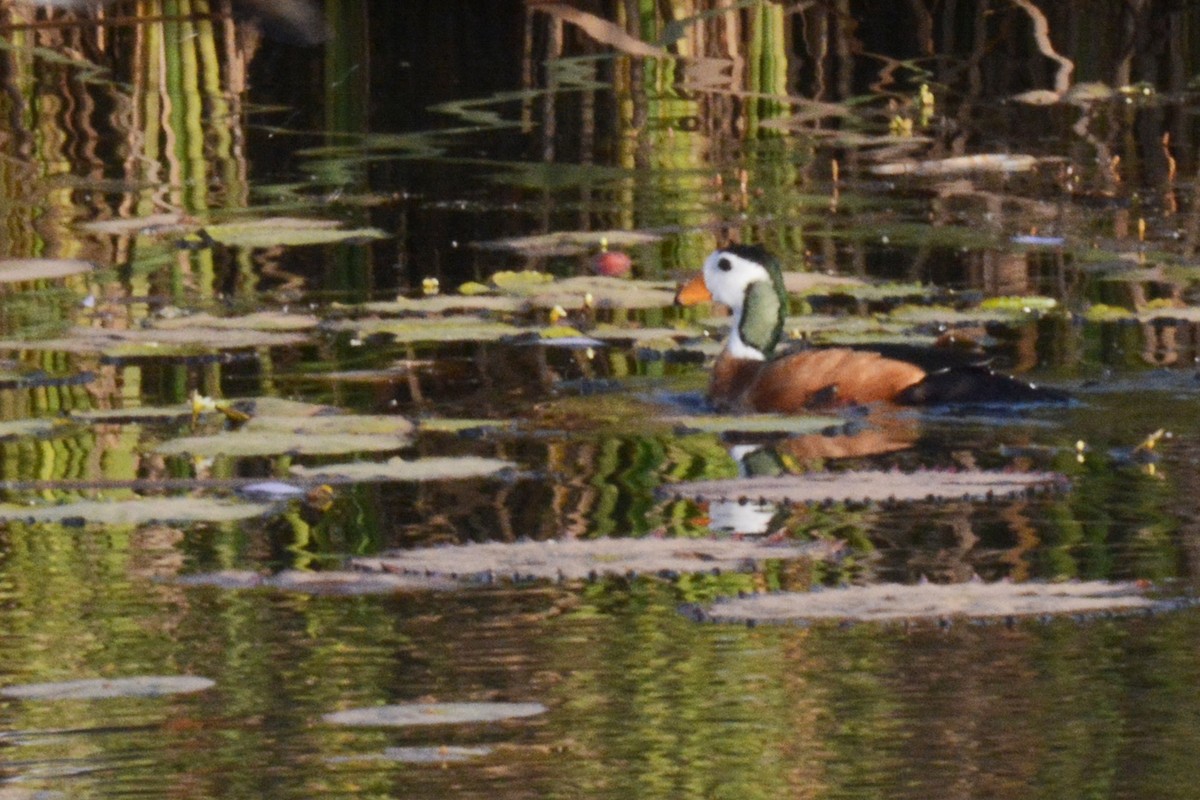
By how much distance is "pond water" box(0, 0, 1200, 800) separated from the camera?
4.11m

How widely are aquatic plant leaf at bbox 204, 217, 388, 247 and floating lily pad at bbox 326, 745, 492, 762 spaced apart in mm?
6233

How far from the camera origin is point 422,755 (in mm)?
4008

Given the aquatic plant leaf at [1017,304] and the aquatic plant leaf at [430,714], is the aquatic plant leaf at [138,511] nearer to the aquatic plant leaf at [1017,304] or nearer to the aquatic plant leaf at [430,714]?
the aquatic plant leaf at [430,714]

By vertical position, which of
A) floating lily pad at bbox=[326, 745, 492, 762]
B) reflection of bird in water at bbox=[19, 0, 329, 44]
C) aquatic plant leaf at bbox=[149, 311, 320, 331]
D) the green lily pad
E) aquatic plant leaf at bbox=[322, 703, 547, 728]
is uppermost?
reflection of bird in water at bbox=[19, 0, 329, 44]

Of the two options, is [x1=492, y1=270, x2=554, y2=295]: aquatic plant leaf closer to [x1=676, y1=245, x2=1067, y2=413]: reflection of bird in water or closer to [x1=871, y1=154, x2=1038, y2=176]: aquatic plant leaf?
[x1=676, y1=245, x2=1067, y2=413]: reflection of bird in water

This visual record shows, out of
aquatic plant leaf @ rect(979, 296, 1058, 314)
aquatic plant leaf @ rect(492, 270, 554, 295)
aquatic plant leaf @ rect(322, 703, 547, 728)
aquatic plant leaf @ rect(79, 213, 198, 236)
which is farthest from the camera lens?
aquatic plant leaf @ rect(79, 213, 198, 236)

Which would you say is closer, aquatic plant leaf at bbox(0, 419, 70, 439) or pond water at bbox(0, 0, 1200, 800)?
pond water at bbox(0, 0, 1200, 800)

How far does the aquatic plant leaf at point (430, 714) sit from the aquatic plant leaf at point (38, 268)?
18.3ft

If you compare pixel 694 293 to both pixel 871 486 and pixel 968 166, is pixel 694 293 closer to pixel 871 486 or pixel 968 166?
pixel 871 486

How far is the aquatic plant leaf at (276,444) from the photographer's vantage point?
21.4 feet

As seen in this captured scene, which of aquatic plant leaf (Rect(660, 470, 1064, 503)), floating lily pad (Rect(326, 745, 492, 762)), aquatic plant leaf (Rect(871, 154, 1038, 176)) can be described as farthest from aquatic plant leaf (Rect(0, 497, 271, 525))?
aquatic plant leaf (Rect(871, 154, 1038, 176))

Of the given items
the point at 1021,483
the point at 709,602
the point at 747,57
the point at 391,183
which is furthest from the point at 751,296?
the point at 747,57

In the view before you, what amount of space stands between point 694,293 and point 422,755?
15.1 ft

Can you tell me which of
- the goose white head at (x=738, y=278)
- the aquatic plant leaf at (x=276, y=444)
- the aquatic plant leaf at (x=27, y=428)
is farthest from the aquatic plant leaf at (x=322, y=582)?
the goose white head at (x=738, y=278)
